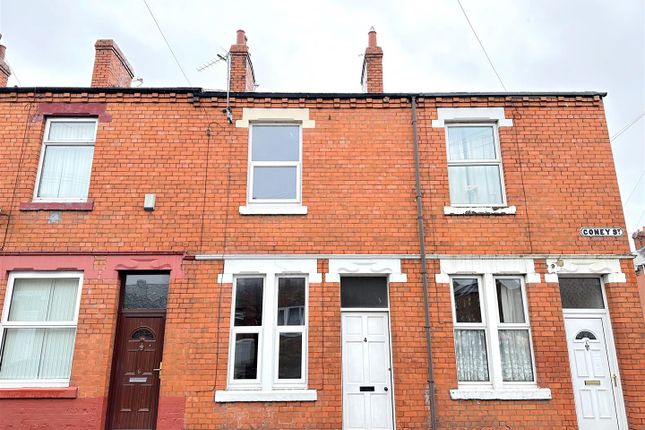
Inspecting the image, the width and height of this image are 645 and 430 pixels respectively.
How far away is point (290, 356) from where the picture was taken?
7.52 m

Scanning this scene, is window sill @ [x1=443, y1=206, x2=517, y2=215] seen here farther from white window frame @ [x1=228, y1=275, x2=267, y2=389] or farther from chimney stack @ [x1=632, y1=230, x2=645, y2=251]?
chimney stack @ [x1=632, y1=230, x2=645, y2=251]

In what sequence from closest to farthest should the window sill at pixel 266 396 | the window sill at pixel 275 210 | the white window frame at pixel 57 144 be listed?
the window sill at pixel 266 396 < the window sill at pixel 275 210 < the white window frame at pixel 57 144

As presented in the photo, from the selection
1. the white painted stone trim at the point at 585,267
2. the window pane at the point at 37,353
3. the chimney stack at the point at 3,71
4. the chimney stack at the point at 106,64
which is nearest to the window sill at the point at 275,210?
the window pane at the point at 37,353

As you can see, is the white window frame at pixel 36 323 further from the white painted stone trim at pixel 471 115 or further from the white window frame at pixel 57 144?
the white painted stone trim at pixel 471 115

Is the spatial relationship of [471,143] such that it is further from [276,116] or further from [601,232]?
[276,116]

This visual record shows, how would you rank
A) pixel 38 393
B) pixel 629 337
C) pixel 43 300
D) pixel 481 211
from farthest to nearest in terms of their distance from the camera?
pixel 481 211 < pixel 43 300 < pixel 629 337 < pixel 38 393

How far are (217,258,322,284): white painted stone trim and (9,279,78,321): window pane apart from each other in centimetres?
262

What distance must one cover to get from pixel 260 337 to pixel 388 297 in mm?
2310

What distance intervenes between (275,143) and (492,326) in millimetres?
5130

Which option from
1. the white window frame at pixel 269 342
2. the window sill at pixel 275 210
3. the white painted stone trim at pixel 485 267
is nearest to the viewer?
the white window frame at pixel 269 342

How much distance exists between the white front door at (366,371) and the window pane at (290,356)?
767 mm

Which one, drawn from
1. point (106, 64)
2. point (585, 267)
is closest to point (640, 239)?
point (585, 267)

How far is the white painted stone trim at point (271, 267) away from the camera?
7.71 m

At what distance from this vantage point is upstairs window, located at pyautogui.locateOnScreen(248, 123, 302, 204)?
8289 millimetres
